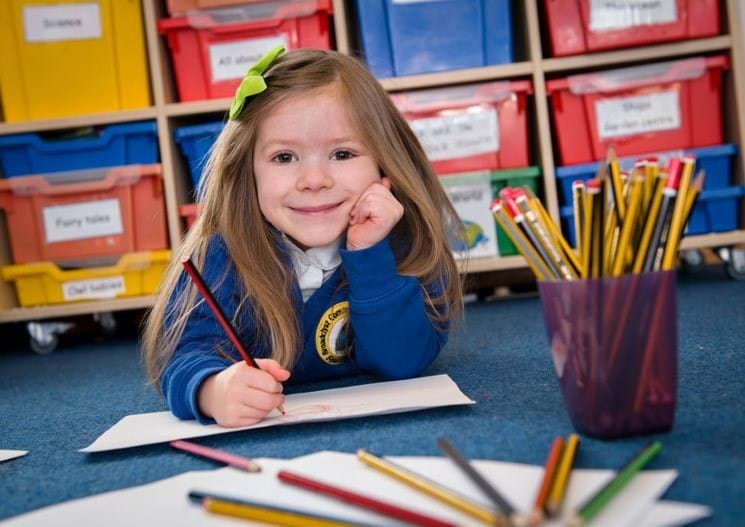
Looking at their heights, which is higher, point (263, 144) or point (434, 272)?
point (263, 144)

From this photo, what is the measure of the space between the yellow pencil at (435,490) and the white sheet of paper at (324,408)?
17 centimetres

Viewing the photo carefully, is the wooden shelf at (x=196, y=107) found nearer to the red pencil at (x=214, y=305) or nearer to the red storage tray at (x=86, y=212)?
the red storage tray at (x=86, y=212)

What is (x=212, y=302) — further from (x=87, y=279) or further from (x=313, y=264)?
(x=87, y=279)

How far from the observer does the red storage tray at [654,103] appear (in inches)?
65.1

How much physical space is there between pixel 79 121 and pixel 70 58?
127mm

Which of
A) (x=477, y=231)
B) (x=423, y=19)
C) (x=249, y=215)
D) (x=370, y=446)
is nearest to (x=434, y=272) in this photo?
(x=249, y=215)

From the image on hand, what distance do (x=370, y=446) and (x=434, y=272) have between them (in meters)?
0.37

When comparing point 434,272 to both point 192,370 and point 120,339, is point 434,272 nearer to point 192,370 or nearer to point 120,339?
point 192,370

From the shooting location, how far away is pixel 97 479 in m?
0.65

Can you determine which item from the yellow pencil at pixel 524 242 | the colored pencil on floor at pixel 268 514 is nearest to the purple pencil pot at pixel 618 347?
the yellow pencil at pixel 524 242

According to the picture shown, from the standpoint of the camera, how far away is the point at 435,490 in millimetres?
482

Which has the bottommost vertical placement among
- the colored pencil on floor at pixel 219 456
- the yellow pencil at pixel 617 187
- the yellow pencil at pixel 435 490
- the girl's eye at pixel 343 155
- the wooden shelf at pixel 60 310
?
the wooden shelf at pixel 60 310

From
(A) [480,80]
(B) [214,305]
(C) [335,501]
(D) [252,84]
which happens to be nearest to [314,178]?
(D) [252,84]

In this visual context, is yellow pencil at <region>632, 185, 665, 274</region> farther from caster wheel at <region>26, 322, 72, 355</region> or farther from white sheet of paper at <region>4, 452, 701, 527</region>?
caster wheel at <region>26, 322, 72, 355</region>
